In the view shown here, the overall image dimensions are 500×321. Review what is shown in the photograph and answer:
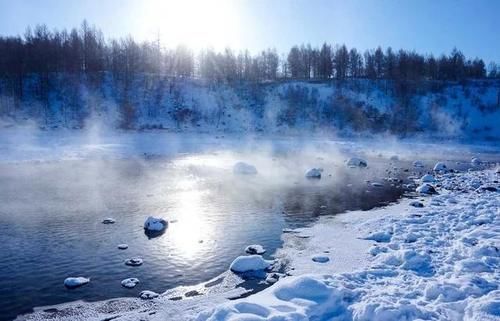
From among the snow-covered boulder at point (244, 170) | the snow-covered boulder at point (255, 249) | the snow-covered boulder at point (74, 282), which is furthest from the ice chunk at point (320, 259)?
the snow-covered boulder at point (244, 170)

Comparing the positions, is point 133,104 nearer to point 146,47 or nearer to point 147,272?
point 146,47

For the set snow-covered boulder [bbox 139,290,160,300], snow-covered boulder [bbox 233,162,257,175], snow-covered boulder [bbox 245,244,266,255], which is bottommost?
snow-covered boulder [bbox 139,290,160,300]

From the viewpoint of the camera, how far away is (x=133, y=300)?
11234 millimetres

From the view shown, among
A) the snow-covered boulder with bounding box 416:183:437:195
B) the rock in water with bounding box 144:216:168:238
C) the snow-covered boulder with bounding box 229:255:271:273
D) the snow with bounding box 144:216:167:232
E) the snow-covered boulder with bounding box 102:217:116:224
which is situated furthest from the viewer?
the snow-covered boulder with bounding box 416:183:437:195

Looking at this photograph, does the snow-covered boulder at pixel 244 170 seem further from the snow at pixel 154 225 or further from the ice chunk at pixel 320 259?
the ice chunk at pixel 320 259

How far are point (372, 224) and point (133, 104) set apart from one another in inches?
2618

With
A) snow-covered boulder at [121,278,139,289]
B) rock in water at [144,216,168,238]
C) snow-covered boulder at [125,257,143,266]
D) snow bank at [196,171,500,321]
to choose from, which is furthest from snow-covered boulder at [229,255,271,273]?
rock in water at [144,216,168,238]

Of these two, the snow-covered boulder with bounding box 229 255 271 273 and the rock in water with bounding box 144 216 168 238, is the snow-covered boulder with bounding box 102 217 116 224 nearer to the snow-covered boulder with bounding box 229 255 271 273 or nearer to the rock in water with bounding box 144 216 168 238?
the rock in water with bounding box 144 216 168 238

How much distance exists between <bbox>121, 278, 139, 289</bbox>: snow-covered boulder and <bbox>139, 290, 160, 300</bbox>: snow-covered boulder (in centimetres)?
72

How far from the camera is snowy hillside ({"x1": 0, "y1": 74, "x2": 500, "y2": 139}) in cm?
7099

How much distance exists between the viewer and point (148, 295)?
1148 centimetres

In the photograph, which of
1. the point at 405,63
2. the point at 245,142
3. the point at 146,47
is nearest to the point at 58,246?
the point at 245,142

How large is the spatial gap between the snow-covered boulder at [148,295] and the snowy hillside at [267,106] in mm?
56865

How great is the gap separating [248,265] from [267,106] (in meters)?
76.5
